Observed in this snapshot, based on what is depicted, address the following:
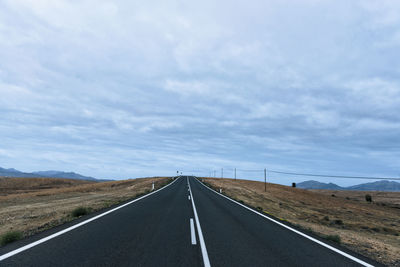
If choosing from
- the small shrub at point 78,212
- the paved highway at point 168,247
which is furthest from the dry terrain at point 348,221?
the small shrub at point 78,212

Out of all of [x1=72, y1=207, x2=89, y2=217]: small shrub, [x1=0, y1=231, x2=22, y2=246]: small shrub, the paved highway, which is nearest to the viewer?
the paved highway

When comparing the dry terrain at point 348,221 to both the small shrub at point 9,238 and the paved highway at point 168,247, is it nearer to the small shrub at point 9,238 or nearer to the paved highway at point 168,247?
the paved highway at point 168,247

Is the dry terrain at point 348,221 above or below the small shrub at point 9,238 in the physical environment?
below

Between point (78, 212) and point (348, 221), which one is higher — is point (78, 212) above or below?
above

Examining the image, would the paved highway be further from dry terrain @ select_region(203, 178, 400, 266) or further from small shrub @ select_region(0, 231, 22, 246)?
dry terrain @ select_region(203, 178, 400, 266)

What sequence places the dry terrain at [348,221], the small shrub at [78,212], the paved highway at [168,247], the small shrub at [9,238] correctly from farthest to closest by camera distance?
the small shrub at [78,212]
the dry terrain at [348,221]
the small shrub at [9,238]
the paved highway at [168,247]

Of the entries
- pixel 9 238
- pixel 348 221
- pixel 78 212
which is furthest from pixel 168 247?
pixel 348 221

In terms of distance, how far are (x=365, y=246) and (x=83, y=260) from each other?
8904mm

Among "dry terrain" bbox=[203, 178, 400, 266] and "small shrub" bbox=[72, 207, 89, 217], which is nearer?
"dry terrain" bbox=[203, 178, 400, 266]

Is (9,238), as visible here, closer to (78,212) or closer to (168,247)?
(168,247)

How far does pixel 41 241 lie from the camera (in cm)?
684

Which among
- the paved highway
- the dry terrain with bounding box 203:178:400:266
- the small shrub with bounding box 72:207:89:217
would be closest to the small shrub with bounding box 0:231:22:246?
the paved highway

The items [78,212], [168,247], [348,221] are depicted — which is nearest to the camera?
[168,247]

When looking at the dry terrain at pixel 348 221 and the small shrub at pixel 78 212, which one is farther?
the small shrub at pixel 78 212
